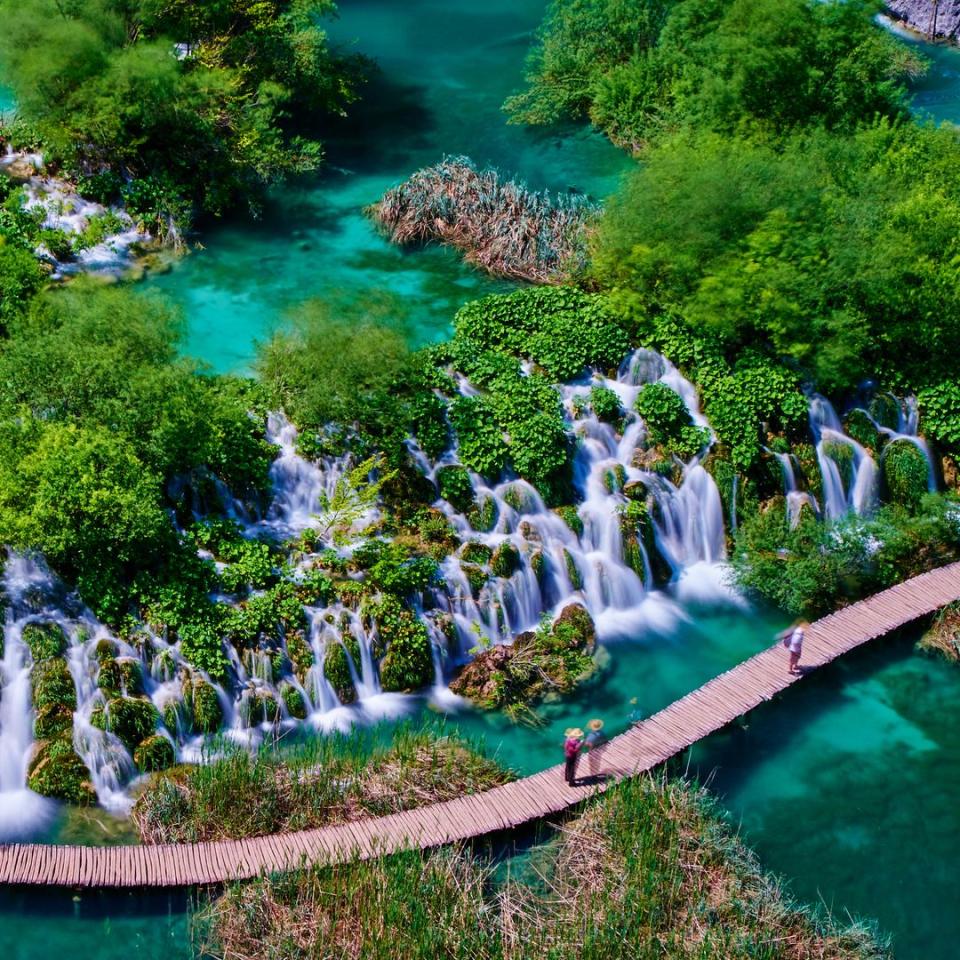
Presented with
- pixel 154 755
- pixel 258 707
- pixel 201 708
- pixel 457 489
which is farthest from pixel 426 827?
pixel 457 489

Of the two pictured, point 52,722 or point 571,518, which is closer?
point 52,722

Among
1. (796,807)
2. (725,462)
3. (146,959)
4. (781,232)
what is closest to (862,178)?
(781,232)

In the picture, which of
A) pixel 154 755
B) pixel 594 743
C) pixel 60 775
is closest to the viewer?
pixel 60 775

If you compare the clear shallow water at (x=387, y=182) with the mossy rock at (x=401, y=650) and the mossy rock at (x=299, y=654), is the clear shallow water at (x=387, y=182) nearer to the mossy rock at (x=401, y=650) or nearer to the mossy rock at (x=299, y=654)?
the mossy rock at (x=401, y=650)

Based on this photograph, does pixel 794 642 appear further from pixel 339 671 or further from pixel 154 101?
pixel 154 101

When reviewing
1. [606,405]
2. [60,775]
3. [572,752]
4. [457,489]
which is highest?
[606,405]

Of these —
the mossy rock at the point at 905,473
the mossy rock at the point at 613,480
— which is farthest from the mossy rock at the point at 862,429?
the mossy rock at the point at 613,480

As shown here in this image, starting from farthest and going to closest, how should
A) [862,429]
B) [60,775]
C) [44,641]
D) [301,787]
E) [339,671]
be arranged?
[862,429] → [339,671] → [44,641] → [60,775] → [301,787]

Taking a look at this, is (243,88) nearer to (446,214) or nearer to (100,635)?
(446,214)
